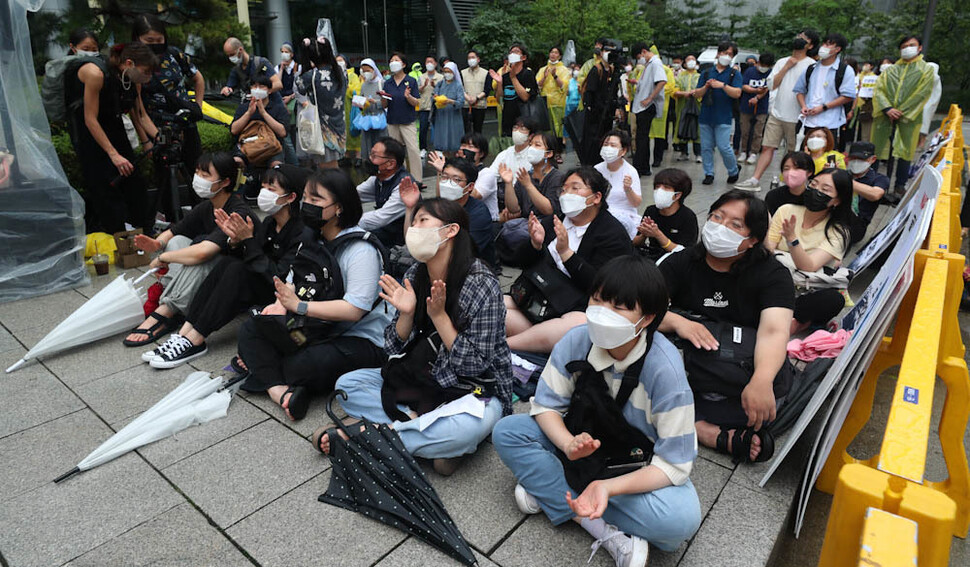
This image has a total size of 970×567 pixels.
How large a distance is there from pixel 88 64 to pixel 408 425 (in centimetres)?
443

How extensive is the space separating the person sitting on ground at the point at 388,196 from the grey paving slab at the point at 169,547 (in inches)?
105

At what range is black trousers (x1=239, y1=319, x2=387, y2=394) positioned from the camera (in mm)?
3348

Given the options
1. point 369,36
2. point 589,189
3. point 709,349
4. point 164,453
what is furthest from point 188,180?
point 369,36

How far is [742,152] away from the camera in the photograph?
1109 cm

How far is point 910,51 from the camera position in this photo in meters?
7.43

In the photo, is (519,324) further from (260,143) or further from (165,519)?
(260,143)

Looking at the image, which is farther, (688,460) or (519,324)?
(519,324)

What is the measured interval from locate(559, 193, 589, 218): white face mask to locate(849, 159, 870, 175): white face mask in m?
3.22

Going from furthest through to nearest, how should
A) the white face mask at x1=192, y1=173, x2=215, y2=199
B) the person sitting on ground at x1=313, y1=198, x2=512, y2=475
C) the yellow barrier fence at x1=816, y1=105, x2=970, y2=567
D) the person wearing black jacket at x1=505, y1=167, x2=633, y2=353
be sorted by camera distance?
the white face mask at x1=192, y1=173, x2=215, y2=199
the person wearing black jacket at x1=505, y1=167, x2=633, y2=353
the person sitting on ground at x1=313, y1=198, x2=512, y2=475
the yellow barrier fence at x1=816, y1=105, x2=970, y2=567

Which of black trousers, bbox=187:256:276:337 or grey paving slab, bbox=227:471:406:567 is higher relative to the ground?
black trousers, bbox=187:256:276:337

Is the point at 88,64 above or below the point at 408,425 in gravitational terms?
above

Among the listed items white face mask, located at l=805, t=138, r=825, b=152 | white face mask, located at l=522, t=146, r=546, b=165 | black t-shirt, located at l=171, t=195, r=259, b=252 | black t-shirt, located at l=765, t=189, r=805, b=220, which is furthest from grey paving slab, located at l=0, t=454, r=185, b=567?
white face mask, located at l=805, t=138, r=825, b=152

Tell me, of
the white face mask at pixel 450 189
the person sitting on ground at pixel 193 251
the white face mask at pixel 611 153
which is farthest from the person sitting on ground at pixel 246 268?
the white face mask at pixel 611 153

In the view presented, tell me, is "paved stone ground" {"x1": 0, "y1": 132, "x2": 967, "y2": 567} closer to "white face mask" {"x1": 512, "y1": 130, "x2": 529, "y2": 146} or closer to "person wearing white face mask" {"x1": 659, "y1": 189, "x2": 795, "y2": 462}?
"person wearing white face mask" {"x1": 659, "y1": 189, "x2": 795, "y2": 462}
